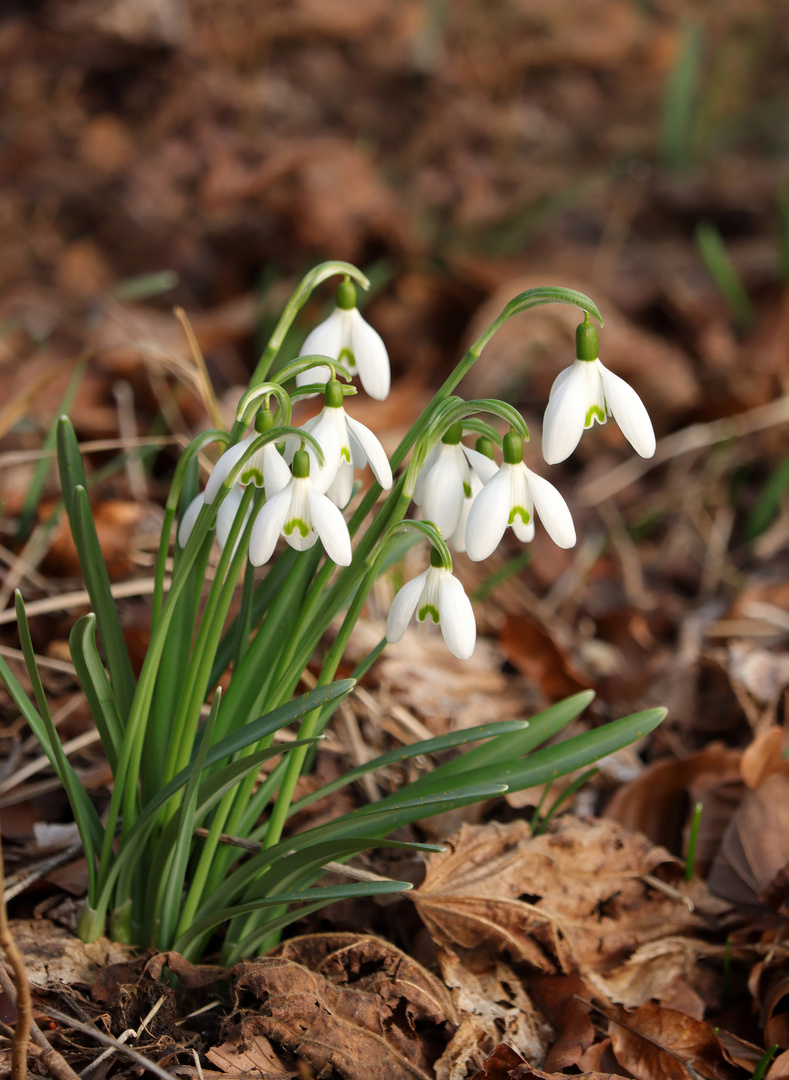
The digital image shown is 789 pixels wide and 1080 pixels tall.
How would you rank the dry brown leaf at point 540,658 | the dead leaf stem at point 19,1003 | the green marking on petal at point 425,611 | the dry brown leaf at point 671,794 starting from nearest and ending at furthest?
the dead leaf stem at point 19,1003 < the green marking on petal at point 425,611 < the dry brown leaf at point 671,794 < the dry brown leaf at point 540,658

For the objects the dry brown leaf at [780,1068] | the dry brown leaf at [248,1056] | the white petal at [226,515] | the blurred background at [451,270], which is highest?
the blurred background at [451,270]

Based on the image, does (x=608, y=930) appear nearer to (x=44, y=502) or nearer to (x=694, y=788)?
(x=694, y=788)

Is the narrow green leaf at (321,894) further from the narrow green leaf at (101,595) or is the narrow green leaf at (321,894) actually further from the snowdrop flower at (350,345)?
the snowdrop flower at (350,345)

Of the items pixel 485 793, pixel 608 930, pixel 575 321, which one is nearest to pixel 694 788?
pixel 608 930

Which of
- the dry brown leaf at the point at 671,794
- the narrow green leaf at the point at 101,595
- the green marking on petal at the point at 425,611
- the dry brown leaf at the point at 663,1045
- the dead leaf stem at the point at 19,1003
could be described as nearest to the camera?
the dead leaf stem at the point at 19,1003

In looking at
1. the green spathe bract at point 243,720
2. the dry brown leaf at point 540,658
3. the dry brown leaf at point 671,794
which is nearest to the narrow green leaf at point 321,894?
the green spathe bract at point 243,720

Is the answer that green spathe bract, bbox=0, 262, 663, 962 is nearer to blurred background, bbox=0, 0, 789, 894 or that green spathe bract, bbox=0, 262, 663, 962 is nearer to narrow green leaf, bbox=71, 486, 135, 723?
narrow green leaf, bbox=71, 486, 135, 723
